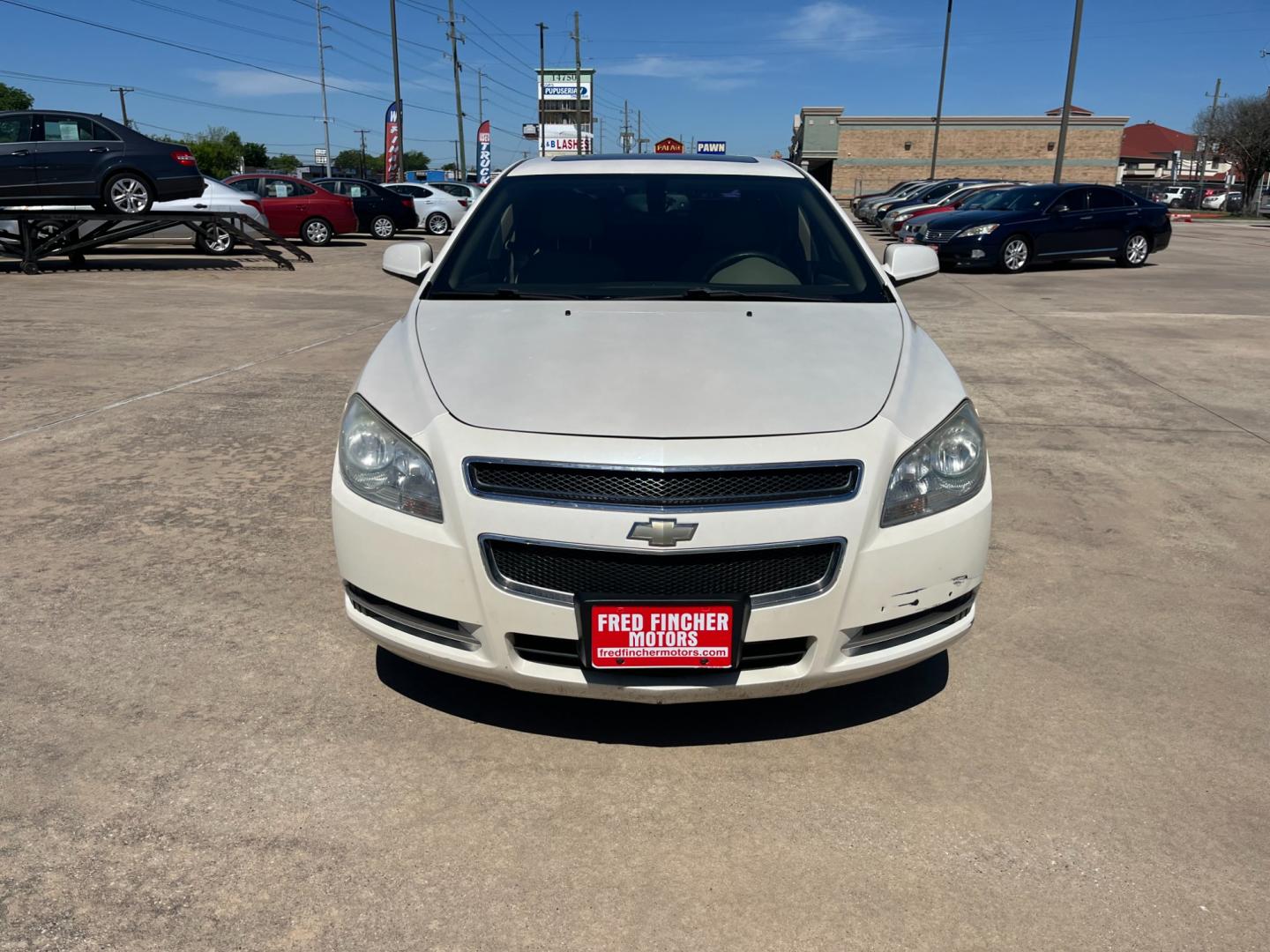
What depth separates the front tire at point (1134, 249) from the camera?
59.5 ft

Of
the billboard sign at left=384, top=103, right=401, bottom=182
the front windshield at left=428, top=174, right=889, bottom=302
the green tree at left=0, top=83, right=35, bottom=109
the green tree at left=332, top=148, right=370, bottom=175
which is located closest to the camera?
the front windshield at left=428, top=174, right=889, bottom=302

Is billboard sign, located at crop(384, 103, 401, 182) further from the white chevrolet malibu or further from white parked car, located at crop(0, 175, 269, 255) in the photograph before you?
the white chevrolet malibu

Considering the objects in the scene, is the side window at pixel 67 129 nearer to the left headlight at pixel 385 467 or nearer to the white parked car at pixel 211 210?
the white parked car at pixel 211 210

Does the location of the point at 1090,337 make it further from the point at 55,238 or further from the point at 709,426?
the point at 55,238

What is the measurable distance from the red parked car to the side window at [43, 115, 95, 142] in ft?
19.3

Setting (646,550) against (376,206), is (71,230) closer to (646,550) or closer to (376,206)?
(376,206)

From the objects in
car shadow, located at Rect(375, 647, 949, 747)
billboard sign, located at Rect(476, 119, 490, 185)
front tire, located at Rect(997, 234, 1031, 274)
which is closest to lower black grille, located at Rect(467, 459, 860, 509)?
car shadow, located at Rect(375, 647, 949, 747)

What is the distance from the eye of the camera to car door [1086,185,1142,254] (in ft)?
58.2

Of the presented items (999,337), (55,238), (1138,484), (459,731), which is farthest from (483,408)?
(55,238)

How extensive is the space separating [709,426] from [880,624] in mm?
684

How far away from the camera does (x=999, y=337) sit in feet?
33.7

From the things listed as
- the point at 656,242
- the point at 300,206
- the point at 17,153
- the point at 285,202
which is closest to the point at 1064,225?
the point at 300,206

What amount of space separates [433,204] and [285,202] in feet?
14.9

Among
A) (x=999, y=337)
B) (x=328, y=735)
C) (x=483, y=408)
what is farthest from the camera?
(x=999, y=337)
